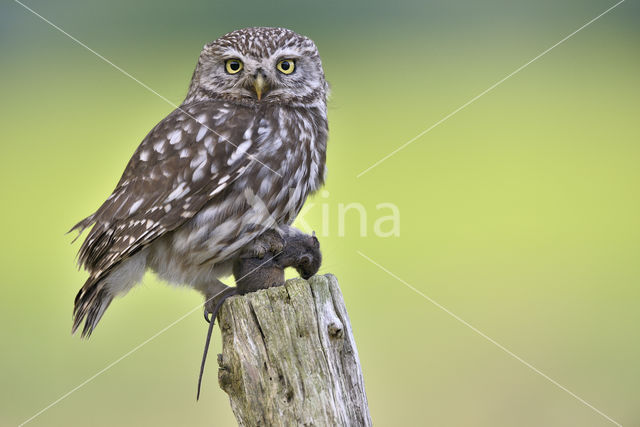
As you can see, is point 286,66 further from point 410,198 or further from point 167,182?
point 410,198

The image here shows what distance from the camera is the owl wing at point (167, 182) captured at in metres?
3.53

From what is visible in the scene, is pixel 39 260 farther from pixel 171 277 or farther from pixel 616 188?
pixel 616 188

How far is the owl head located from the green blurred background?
179cm

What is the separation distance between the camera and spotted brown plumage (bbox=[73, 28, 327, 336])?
3.55 meters

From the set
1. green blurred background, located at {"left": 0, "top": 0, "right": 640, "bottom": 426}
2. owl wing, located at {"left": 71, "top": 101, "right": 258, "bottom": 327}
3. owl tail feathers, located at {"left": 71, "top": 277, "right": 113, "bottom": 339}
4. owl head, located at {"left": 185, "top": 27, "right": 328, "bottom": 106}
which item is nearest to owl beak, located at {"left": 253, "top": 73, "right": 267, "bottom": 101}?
owl head, located at {"left": 185, "top": 27, "right": 328, "bottom": 106}

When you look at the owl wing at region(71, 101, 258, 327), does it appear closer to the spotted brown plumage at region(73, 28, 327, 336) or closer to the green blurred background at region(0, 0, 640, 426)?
the spotted brown plumage at region(73, 28, 327, 336)

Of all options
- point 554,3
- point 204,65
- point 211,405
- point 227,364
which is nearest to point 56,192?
point 211,405

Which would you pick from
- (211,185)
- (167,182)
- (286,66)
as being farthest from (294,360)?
(286,66)

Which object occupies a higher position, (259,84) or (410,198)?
(410,198)

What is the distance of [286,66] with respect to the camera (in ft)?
12.9

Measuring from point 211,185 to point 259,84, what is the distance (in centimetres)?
64

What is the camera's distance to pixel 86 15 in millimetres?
9664

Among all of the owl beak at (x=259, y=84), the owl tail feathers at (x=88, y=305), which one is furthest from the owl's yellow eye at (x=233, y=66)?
the owl tail feathers at (x=88, y=305)

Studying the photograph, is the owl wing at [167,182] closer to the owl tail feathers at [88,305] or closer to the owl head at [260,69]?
the owl tail feathers at [88,305]
